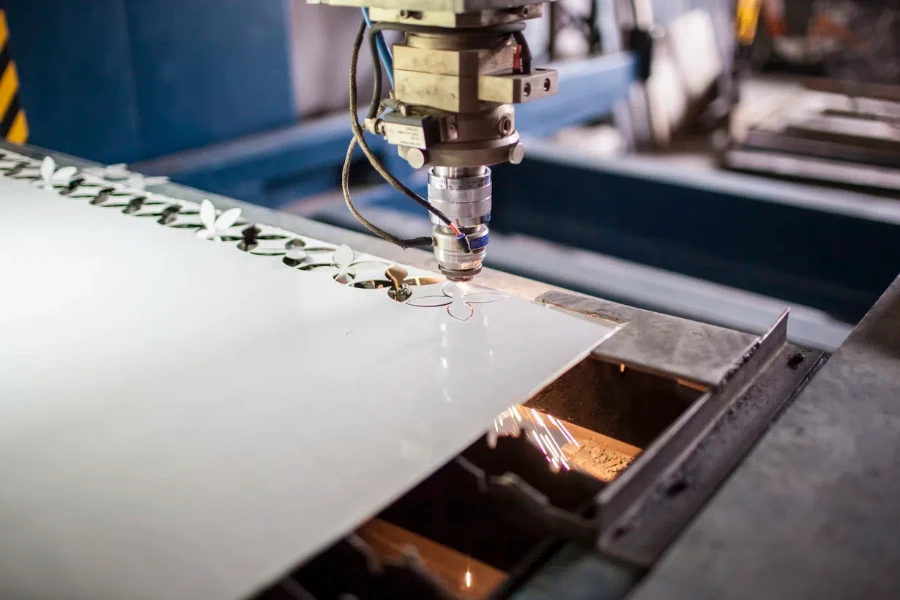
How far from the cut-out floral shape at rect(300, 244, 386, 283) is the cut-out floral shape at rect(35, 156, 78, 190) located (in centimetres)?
62

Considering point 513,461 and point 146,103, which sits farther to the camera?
point 146,103

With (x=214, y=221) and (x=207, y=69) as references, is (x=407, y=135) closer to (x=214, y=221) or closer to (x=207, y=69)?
(x=214, y=221)

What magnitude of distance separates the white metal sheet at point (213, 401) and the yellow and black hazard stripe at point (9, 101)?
2.38ft

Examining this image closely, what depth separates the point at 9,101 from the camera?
1.87 meters

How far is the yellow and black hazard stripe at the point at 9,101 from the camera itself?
5.95ft

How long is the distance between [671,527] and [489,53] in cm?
52

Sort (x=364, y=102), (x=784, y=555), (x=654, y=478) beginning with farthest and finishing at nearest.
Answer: (x=364, y=102) → (x=654, y=478) → (x=784, y=555)

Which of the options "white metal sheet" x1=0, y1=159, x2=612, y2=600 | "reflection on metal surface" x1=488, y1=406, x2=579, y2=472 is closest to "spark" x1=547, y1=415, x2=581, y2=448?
"reflection on metal surface" x1=488, y1=406, x2=579, y2=472

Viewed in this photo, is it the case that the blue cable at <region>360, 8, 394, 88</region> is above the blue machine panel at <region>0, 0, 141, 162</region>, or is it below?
above

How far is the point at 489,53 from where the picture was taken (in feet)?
2.93

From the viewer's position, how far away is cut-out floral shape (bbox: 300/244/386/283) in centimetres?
118

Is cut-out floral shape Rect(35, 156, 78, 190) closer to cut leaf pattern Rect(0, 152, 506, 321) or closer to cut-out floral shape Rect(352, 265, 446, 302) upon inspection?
cut leaf pattern Rect(0, 152, 506, 321)

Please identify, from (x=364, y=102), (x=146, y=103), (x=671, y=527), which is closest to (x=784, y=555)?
(x=671, y=527)

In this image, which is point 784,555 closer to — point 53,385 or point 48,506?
point 48,506
